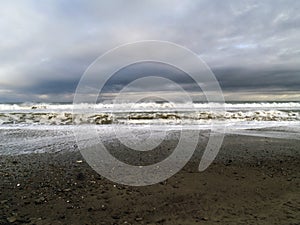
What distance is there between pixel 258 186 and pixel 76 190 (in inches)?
137

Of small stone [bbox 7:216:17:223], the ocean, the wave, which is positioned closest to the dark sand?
small stone [bbox 7:216:17:223]

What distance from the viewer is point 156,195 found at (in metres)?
4.67

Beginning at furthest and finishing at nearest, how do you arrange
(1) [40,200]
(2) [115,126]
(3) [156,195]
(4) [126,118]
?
(4) [126,118]
(2) [115,126]
(3) [156,195]
(1) [40,200]

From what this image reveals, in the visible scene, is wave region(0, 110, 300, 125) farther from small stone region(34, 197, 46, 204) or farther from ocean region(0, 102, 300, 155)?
small stone region(34, 197, 46, 204)

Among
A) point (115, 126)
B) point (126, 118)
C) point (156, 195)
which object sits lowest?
point (156, 195)

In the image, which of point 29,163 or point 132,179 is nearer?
point 132,179

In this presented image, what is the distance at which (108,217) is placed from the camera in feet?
12.8

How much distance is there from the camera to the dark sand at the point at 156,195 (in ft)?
12.7

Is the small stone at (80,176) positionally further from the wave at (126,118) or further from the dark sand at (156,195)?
the wave at (126,118)

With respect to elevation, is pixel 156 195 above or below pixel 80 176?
below

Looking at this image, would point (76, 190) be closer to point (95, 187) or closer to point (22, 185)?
point (95, 187)

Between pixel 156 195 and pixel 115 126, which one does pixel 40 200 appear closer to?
pixel 156 195

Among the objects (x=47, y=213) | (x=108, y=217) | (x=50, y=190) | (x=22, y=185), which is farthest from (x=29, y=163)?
(x=108, y=217)

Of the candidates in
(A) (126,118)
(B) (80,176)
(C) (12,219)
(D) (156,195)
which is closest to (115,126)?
(A) (126,118)
